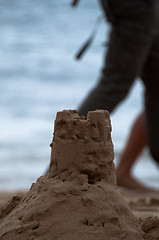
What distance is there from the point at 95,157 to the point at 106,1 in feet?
7.87

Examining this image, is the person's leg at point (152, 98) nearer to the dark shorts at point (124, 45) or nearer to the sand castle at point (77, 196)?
the dark shorts at point (124, 45)

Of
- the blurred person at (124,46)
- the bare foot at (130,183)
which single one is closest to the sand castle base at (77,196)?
the blurred person at (124,46)

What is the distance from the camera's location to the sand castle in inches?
69.0

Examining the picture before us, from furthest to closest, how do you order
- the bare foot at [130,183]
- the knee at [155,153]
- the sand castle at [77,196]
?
1. the bare foot at [130,183]
2. the knee at [155,153]
3. the sand castle at [77,196]

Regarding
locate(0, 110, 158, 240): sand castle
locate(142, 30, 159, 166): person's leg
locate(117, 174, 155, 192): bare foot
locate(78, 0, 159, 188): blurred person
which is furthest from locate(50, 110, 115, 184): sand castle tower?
locate(117, 174, 155, 192): bare foot

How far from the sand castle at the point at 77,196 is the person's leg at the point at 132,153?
11.1 feet

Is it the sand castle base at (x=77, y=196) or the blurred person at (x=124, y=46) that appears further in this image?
the blurred person at (x=124, y=46)

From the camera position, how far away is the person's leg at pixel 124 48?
4.09 metres

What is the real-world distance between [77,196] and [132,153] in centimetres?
372

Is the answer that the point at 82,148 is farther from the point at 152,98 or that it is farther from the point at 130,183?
the point at 130,183

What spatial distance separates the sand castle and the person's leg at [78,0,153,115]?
6.94ft

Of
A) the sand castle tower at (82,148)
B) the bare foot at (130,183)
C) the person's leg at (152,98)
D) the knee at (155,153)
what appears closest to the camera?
the sand castle tower at (82,148)

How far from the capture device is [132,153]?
550 centimetres

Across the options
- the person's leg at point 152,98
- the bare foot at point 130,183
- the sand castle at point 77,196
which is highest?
the person's leg at point 152,98
